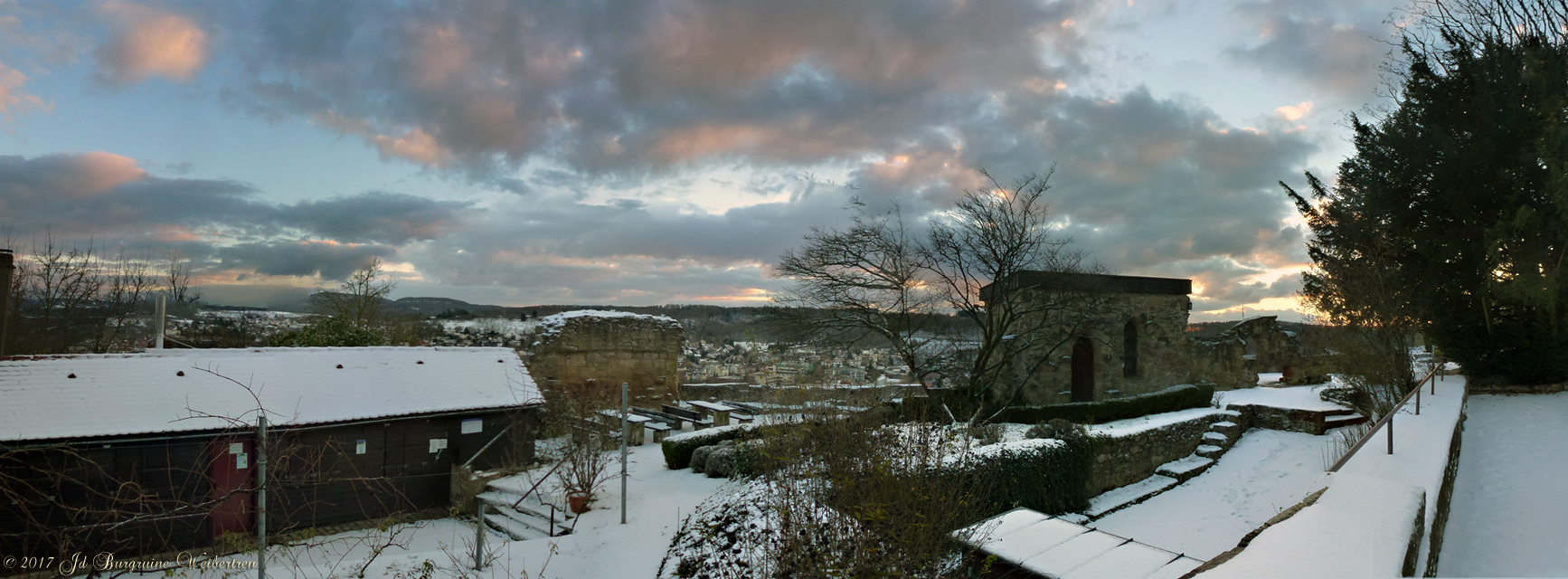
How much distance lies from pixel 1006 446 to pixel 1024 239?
6733mm

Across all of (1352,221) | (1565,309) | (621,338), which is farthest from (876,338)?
(1565,309)

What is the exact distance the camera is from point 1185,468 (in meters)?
12.6

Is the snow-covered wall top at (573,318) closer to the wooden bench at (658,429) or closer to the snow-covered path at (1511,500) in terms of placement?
the wooden bench at (658,429)

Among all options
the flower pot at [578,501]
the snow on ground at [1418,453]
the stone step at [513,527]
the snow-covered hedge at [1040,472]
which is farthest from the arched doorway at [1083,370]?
the stone step at [513,527]

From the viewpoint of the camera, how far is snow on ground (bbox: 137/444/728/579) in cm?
765

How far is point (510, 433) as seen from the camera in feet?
40.2

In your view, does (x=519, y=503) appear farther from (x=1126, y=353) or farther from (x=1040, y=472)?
(x=1126, y=353)

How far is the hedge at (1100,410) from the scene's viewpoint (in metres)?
14.4

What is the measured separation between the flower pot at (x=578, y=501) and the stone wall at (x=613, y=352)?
6.69m

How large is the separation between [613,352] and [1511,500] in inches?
635

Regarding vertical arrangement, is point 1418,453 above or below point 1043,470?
above

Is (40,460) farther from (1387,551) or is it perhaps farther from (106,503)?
(1387,551)

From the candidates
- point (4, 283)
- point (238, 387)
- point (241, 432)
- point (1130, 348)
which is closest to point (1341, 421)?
point (1130, 348)

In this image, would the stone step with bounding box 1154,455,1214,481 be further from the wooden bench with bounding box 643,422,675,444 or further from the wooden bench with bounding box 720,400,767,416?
the wooden bench with bounding box 643,422,675,444
